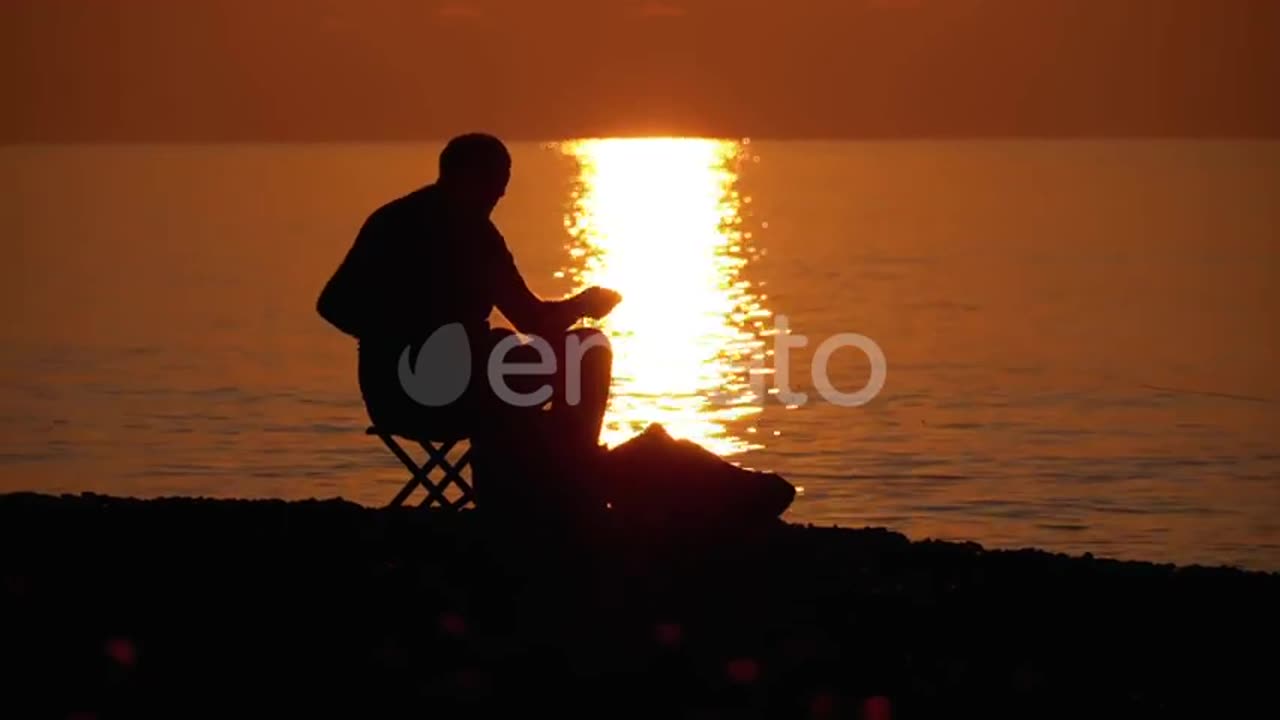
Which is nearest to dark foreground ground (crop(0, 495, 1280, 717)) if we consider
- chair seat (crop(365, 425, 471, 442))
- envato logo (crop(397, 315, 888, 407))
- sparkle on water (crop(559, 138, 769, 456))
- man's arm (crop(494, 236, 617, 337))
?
chair seat (crop(365, 425, 471, 442))

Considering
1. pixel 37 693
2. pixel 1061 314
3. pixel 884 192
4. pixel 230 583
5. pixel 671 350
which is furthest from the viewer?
pixel 884 192

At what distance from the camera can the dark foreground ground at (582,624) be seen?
20.4 feet

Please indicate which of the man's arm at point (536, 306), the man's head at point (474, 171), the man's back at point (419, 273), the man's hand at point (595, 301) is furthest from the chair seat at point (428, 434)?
the man's head at point (474, 171)

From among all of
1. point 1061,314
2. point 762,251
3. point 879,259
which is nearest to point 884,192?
point 762,251

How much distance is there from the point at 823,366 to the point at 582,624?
22443 mm

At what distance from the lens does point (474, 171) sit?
26.9 ft

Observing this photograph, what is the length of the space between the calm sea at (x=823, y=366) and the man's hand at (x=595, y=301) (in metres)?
8.26

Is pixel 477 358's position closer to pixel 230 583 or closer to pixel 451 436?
pixel 451 436

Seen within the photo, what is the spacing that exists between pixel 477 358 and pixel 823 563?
153 centimetres

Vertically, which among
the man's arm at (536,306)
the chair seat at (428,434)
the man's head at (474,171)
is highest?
the man's head at (474,171)

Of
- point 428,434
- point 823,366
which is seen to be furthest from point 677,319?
point 428,434

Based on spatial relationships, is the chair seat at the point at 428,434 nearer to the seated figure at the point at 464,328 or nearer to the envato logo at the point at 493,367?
the seated figure at the point at 464,328

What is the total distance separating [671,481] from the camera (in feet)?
27.5

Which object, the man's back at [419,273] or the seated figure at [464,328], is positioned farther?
the man's back at [419,273]
